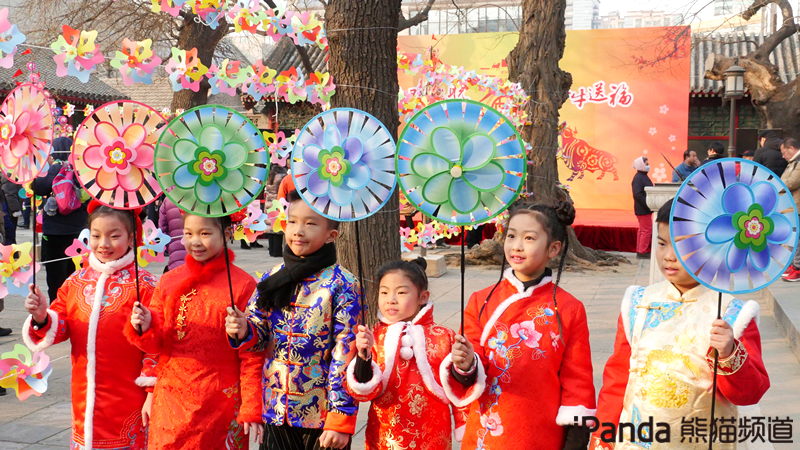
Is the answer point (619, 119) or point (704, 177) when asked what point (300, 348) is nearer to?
point (704, 177)

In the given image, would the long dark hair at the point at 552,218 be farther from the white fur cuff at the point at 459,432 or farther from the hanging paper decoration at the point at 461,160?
the white fur cuff at the point at 459,432

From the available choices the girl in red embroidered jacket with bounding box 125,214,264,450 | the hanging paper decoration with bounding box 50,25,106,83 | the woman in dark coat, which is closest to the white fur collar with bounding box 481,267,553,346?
the girl in red embroidered jacket with bounding box 125,214,264,450

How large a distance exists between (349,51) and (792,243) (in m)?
2.75

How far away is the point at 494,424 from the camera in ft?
6.73

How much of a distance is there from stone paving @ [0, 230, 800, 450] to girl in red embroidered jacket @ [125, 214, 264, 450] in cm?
126

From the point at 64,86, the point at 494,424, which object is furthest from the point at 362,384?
the point at 64,86

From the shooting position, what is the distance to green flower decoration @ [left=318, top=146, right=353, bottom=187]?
80.4 inches

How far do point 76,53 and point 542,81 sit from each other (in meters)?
7.02

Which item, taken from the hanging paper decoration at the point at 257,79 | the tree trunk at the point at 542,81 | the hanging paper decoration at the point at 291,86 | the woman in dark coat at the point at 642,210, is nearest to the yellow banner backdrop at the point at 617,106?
the woman in dark coat at the point at 642,210

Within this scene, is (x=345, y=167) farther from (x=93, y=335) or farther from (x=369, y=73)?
(x=369, y=73)

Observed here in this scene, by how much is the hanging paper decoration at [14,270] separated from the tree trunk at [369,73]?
1.71m

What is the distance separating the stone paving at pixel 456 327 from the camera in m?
3.52

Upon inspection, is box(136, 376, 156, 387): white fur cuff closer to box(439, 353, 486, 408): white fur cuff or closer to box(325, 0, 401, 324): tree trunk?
box(439, 353, 486, 408): white fur cuff

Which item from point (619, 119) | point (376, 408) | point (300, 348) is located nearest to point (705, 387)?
point (376, 408)
